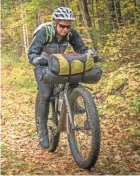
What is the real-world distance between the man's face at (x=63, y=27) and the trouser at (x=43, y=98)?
2.30 feet

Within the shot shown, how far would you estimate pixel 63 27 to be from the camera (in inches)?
213

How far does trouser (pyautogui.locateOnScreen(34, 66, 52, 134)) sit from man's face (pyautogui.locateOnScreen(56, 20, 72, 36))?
0.70 m

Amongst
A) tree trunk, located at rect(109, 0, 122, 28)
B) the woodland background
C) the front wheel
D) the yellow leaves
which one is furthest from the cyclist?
tree trunk, located at rect(109, 0, 122, 28)

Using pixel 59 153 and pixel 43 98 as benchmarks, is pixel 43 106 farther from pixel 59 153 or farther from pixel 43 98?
pixel 59 153

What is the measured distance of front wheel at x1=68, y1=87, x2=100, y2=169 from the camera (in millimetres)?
4301

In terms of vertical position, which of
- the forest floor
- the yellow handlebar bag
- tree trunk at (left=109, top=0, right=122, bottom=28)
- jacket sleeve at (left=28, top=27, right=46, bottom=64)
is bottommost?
the forest floor

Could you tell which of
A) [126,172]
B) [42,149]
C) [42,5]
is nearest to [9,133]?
[42,149]

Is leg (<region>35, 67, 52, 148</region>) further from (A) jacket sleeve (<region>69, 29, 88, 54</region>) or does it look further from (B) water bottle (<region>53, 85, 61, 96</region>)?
(A) jacket sleeve (<region>69, 29, 88, 54</region>)

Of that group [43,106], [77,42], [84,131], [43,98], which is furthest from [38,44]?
[84,131]

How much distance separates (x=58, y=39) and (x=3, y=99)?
7146mm

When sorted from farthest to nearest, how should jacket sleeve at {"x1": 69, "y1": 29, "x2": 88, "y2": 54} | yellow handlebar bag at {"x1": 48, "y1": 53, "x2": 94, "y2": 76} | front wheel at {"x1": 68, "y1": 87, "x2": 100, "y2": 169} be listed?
jacket sleeve at {"x1": 69, "y1": 29, "x2": 88, "y2": 54}, yellow handlebar bag at {"x1": 48, "y1": 53, "x2": 94, "y2": 76}, front wheel at {"x1": 68, "y1": 87, "x2": 100, "y2": 169}

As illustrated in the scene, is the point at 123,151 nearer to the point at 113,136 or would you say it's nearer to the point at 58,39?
the point at 113,136

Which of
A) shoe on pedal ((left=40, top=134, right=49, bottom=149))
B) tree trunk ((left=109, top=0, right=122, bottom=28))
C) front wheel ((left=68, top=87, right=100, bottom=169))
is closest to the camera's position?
front wheel ((left=68, top=87, right=100, bottom=169))

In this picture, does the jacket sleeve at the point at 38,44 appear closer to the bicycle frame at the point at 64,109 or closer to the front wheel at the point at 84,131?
the bicycle frame at the point at 64,109
